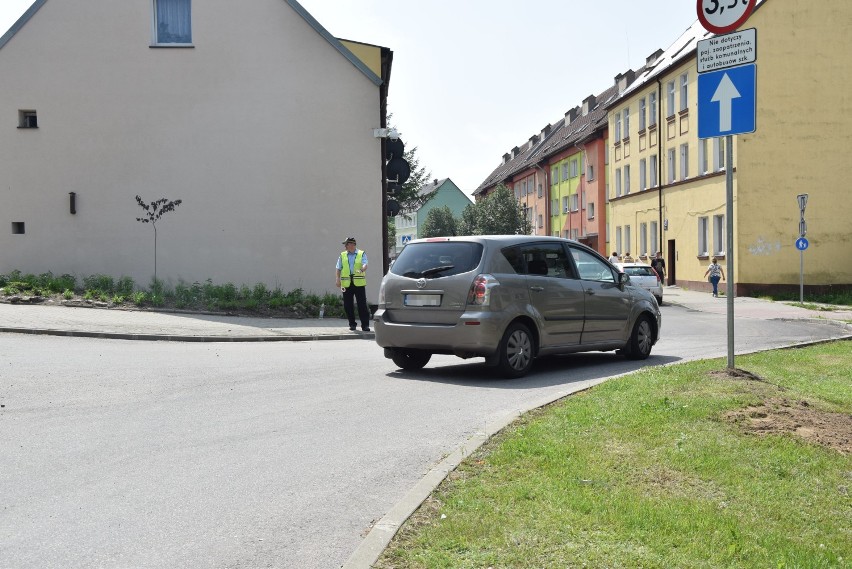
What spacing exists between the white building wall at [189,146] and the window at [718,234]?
18.5 m

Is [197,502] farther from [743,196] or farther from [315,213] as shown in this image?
[743,196]

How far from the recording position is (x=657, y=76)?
1689 inches

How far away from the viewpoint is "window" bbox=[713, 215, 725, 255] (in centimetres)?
3625

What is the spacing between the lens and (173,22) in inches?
904

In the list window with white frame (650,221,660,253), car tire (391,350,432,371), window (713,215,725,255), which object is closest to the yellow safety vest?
car tire (391,350,432,371)

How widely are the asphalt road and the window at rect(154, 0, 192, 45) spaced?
482 inches

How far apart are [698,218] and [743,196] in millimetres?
4871

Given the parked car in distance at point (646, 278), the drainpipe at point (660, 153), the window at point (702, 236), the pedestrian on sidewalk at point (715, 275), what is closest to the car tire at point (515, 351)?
the parked car in distance at point (646, 278)

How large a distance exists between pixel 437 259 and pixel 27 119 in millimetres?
16340


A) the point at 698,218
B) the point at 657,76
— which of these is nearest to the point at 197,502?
the point at 698,218

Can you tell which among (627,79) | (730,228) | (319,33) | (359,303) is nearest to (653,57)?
(627,79)

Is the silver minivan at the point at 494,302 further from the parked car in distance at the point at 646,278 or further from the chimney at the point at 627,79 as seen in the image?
the chimney at the point at 627,79

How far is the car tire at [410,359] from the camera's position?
37.0 ft

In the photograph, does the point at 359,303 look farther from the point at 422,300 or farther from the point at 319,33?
the point at 319,33
